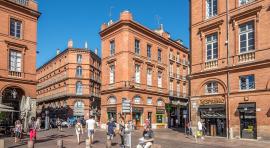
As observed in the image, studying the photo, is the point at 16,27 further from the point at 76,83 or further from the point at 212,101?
the point at 76,83

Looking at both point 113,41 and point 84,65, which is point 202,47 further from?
point 84,65

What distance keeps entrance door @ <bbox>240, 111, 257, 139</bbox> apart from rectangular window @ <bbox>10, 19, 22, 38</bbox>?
23109 mm

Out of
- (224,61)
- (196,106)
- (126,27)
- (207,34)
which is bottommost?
(196,106)

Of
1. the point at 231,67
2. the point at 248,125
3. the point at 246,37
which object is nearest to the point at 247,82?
the point at 231,67

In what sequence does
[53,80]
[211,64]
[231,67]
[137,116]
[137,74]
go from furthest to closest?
[53,80], [137,74], [137,116], [211,64], [231,67]

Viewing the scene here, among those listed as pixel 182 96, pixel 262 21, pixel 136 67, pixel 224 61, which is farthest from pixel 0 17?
pixel 182 96

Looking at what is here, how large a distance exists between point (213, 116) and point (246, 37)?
7.51m

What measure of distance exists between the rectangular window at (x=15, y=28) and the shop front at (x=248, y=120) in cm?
2277

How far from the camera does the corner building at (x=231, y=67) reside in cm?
2459

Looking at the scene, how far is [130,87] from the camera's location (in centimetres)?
4112

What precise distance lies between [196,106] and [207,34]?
22.5ft

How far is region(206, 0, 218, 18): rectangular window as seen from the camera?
29094 millimetres

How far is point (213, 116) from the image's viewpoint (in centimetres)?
2828

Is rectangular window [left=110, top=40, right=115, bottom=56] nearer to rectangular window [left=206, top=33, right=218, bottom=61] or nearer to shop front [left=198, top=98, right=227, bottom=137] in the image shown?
rectangular window [left=206, top=33, right=218, bottom=61]
